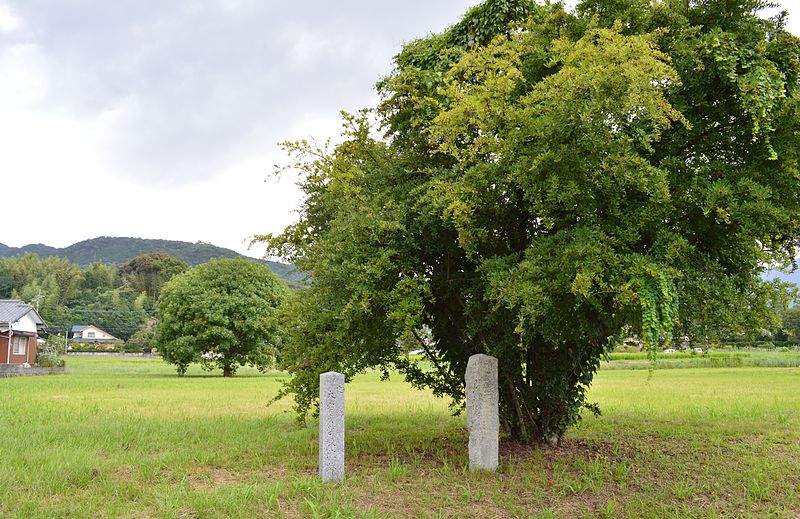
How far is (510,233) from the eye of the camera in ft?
29.2

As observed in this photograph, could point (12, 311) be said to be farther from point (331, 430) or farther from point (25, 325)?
point (331, 430)

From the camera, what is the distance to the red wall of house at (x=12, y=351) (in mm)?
41934

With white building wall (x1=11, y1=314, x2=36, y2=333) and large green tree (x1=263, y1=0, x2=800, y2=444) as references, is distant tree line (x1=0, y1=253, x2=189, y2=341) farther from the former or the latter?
large green tree (x1=263, y1=0, x2=800, y2=444)

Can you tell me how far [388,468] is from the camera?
835 cm

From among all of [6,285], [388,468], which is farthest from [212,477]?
[6,285]

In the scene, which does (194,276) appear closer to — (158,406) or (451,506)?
(158,406)

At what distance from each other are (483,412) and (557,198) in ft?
10.6

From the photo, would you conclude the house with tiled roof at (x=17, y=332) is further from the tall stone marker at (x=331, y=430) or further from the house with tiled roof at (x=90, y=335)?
the house with tiled roof at (x=90, y=335)

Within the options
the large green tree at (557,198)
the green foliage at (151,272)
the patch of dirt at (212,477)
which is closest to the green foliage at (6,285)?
the green foliage at (151,272)

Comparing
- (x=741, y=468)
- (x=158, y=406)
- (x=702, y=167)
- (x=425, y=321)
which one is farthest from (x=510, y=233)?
(x=158, y=406)

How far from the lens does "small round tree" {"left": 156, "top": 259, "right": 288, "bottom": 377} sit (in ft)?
116

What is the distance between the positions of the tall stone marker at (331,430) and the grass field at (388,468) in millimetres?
340

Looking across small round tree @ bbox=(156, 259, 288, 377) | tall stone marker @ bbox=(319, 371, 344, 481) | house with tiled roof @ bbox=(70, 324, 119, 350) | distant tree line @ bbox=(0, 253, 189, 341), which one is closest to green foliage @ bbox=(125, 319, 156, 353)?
distant tree line @ bbox=(0, 253, 189, 341)

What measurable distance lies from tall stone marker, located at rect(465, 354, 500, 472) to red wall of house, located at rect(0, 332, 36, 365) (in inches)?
1742
